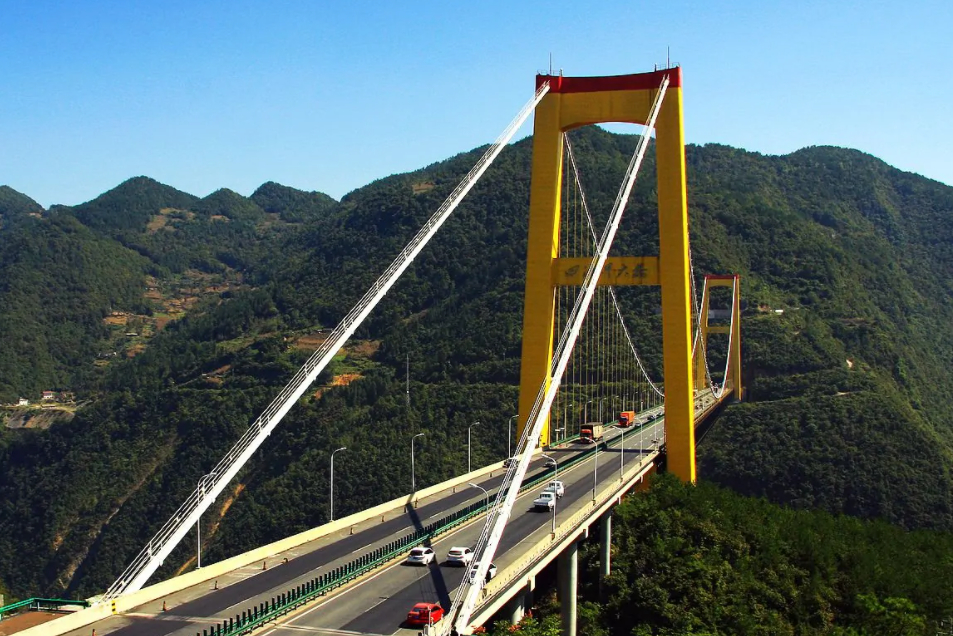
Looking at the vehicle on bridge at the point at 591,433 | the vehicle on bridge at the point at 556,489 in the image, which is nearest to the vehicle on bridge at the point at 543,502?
the vehicle on bridge at the point at 556,489

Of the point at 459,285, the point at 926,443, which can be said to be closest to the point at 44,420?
the point at 459,285

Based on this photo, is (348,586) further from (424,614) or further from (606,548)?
(606,548)

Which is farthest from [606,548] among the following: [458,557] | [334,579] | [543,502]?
[334,579]

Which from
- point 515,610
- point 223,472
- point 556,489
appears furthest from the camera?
point 556,489

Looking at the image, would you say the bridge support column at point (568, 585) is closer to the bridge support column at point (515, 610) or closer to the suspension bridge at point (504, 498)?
the suspension bridge at point (504, 498)

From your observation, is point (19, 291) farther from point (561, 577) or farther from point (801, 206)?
point (561, 577)
